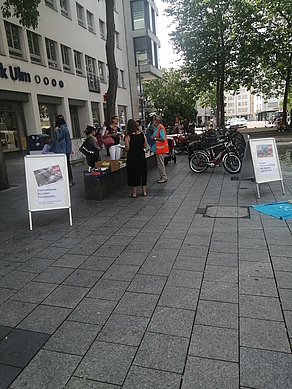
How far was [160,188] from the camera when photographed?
26.9ft

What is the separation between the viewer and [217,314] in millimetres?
2713

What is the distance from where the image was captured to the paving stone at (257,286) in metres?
3.01

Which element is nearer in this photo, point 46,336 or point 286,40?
point 46,336

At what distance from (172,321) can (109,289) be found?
0.84 meters

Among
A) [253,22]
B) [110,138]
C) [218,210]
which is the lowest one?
[218,210]

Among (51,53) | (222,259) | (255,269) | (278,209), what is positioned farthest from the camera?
(51,53)

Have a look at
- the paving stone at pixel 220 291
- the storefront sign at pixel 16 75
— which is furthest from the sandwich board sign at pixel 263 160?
the storefront sign at pixel 16 75

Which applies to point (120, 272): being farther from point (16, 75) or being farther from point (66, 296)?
point (16, 75)

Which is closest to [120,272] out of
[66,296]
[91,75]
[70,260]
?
[66,296]

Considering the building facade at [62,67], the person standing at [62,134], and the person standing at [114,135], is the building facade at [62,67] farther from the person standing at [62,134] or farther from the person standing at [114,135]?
the person standing at [62,134]

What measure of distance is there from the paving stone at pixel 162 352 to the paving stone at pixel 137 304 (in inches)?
12.6

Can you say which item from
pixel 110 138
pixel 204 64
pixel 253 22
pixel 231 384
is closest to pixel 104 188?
pixel 110 138

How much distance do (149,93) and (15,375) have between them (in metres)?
48.8

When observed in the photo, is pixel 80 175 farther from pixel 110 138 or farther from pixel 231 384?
pixel 231 384
